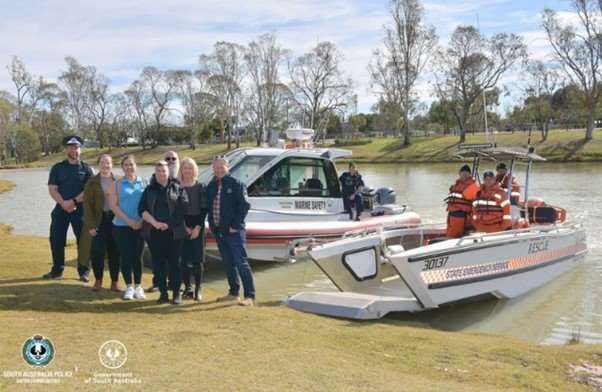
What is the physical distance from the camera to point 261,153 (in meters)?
11.9

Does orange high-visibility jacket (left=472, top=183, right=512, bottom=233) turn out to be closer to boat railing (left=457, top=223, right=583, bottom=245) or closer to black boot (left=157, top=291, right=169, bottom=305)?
boat railing (left=457, top=223, right=583, bottom=245)

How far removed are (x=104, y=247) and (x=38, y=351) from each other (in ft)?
8.98

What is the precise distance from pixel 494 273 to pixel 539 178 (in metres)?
24.4

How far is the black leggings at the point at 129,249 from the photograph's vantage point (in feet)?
22.8

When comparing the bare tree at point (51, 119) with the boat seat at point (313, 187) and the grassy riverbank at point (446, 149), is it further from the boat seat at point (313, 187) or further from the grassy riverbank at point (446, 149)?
the boat seat at point (313, 187)

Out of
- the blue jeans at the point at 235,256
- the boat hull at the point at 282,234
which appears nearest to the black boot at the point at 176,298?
the blue jeans at the point at 235,256

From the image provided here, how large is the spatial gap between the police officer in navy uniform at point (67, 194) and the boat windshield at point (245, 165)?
389 cm

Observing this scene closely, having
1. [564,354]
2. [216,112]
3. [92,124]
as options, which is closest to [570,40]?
[216,112]

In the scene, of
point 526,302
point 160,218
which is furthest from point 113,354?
point 526,302

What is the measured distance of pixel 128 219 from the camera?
22.4 feet

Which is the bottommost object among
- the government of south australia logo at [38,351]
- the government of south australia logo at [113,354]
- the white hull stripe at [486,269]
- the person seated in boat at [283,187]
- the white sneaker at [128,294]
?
the white hull stripe at [486,269]

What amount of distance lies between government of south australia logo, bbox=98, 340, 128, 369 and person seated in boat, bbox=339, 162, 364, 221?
790 centimetres

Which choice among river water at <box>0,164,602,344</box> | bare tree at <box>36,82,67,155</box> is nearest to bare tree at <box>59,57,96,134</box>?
bare tree at <box>36,82,67,155</box>

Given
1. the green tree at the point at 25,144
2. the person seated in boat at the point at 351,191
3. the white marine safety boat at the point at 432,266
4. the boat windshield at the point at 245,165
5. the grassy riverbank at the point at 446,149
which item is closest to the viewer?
the white marine safety boat at the point at 432,266
